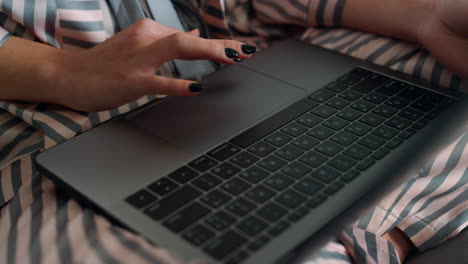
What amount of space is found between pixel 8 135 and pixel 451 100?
0.51m

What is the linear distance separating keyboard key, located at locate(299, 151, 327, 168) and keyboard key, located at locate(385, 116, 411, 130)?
10 cm

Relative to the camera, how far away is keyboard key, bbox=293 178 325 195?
1.42 feet

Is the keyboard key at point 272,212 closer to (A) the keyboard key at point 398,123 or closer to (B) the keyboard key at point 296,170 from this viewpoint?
(B) the keyboard key at point 296,170

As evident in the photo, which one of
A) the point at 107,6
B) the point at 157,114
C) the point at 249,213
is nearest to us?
the point at 249,213

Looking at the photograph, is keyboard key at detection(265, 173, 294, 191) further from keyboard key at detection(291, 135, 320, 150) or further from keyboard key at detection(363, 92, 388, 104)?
keyboard key at detection(363, 92, 388, 104)

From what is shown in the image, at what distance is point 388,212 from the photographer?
58 centimetres

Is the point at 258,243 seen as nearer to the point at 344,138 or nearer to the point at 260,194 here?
the point at 260,194

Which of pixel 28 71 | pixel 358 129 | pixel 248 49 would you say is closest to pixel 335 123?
pixel 358 129

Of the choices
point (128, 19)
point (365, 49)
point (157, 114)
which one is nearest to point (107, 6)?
point (128, 19)

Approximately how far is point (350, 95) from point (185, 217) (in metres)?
0.26

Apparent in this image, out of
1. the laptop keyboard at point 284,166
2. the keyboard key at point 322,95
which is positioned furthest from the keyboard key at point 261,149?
the keyboard key at point 322,95

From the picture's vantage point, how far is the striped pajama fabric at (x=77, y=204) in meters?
0.46

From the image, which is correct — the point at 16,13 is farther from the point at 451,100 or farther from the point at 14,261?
the point at 451,100

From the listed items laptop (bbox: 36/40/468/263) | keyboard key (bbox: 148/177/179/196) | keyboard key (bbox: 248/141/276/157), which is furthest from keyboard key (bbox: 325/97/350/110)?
keyboard key (bbox: 148/177/179/196)
